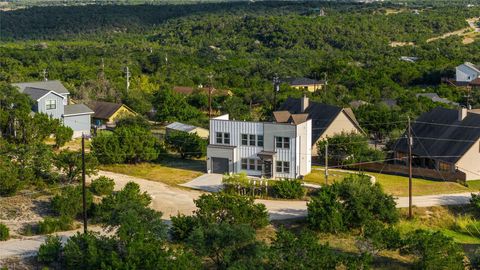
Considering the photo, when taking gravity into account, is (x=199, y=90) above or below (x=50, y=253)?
above

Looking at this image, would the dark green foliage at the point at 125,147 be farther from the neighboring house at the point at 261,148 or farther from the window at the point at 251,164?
the window at the point at 251,164

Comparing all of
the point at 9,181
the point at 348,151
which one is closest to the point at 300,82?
the point at 348,151

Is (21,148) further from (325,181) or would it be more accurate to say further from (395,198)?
(395,198)

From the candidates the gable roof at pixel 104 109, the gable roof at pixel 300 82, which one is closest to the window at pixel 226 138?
the gable roof at pixel 104 109

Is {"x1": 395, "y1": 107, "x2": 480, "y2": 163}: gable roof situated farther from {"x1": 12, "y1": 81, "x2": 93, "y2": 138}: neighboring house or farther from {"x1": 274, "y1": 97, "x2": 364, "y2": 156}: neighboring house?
{"x1": 12, "y1": 81, "x2": 93, "y2": 138}: neighboring house

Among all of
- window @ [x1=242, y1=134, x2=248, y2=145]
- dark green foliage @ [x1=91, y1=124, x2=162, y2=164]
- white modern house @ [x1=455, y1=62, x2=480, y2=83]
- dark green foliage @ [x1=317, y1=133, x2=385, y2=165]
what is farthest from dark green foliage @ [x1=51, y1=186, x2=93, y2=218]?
white modern house @ [x1=455, y1=62, x2=480, y2=83]

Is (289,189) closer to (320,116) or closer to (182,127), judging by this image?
(320,116)

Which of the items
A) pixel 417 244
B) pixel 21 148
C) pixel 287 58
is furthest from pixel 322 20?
pixel 417 244
